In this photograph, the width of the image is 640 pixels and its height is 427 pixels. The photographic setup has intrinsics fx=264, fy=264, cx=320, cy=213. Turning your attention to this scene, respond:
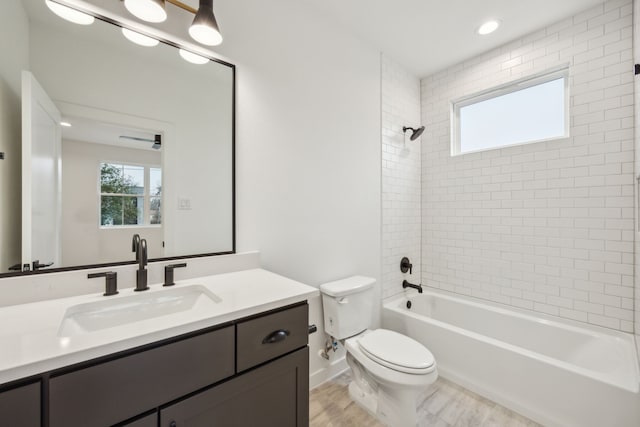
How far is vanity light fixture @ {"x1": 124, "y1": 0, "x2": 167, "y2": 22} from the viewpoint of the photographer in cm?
111

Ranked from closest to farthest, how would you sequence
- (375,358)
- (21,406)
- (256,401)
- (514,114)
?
1. (21,406)
2. (256,401)
3. (375,358)
4. (514,114)

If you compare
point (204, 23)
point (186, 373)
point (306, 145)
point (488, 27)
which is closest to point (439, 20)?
point (488, 27)

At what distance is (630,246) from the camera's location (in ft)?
5.88

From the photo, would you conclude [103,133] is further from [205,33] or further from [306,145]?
[306,145]

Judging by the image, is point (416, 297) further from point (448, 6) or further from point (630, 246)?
point (448, 6)

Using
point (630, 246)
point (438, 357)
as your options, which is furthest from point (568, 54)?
point (438, 357)

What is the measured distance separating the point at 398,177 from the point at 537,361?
1.69 m

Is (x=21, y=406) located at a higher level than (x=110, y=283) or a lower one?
lower

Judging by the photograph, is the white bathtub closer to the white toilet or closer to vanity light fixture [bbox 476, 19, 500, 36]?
the white toilet

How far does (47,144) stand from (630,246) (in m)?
3.32

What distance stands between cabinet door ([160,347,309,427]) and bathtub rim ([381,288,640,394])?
4.60 feet

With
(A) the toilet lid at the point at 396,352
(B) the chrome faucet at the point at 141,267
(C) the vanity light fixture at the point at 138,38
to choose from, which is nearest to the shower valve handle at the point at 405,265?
(A) the toilet lid at the point at 396,352

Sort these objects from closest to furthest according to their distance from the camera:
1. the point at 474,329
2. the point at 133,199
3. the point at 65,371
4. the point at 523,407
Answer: the point at 65,371 → the point at 133,199 → the point at 523,407 → the point at 474,329

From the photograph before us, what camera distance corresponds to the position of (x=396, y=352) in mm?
1554
